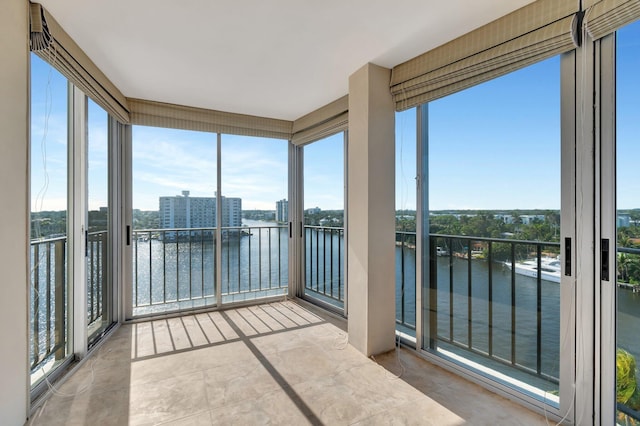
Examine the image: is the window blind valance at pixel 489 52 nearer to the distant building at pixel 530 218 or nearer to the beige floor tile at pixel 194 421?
the distant building at pixel 530 218

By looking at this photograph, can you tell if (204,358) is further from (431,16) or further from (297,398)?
(431,16)

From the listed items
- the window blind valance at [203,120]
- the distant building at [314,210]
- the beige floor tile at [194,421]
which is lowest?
the beige floor tile at [194,421]

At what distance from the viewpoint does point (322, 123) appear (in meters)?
3.50

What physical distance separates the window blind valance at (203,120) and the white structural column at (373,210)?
5.23ft

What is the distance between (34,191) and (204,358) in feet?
5.50

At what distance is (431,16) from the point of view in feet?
6.04

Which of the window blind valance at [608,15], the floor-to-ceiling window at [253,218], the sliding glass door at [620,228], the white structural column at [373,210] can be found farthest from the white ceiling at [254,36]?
the floor-to-ceiling window at [253,218]

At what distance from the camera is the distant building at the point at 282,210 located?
4.19m

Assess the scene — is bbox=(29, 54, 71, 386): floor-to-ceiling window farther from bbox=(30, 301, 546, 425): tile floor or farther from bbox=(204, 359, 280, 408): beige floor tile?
bbox=(204, 359, 280, 408): beige floor tile

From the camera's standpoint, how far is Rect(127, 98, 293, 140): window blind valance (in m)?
3.24

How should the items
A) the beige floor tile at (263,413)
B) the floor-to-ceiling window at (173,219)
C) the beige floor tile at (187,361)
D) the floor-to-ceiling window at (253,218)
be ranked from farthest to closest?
the floor-to-ceiling window at (253,218) → the floor-to-ceiling window at (173,219) → the beige floor tile at (187,361) → the beige floor tile at (263,413)

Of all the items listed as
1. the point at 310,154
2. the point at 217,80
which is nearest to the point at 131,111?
the point at 217,80

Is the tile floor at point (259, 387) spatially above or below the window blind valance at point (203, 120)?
below

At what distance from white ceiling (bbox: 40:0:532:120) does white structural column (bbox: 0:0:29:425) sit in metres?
0.33
